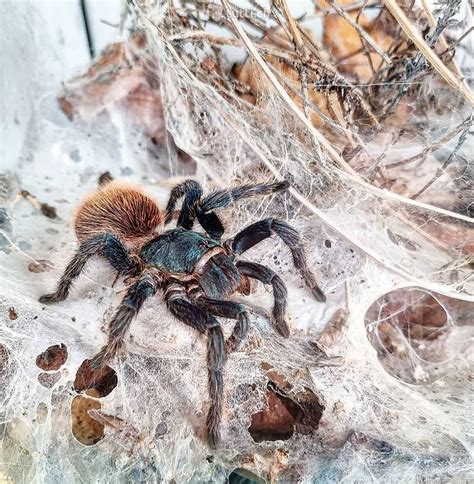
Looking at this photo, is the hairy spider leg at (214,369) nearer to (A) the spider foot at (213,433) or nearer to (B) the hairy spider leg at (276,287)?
(A) the spider foot at (213,433)

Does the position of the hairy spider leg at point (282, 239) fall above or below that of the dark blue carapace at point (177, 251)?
above

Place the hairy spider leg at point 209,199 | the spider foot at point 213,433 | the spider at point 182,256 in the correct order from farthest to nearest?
the hairy spider leg at point 209,199 → the spider at point 182,256 → the spider foot at point 213,433

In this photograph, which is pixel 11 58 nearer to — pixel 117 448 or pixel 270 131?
pixel 270 131

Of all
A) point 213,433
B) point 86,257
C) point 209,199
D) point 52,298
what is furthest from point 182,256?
point 213,433

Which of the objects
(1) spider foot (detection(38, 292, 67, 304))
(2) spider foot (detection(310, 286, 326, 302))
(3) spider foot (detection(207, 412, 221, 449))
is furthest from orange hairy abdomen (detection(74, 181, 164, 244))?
(3) spider foot (detection(207, 412, 221, 449))

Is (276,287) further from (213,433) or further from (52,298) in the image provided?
(52,298)

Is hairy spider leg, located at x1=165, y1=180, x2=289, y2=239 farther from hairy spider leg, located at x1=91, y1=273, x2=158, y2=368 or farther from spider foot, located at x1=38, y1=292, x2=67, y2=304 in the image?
Answer: spider foot, located at x1=38, y1=292, x2=67, y2=304

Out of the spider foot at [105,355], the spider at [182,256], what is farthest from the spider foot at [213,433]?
the spider foot at [105,355]
